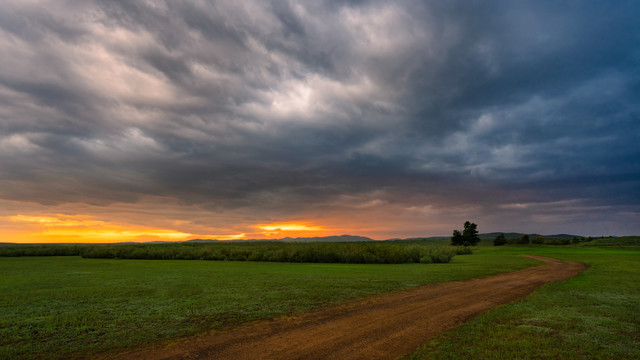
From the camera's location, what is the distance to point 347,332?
790cm

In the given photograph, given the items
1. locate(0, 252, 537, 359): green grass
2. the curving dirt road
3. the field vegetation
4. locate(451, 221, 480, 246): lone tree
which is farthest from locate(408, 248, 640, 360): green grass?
locate(451, 221, 480, 246): lone tree

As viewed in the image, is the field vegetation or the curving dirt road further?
the field vegetation

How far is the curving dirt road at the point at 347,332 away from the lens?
6492mm

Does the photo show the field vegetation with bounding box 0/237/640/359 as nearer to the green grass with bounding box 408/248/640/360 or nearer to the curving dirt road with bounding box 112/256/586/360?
the green grass with bounding box 408/248/640/360

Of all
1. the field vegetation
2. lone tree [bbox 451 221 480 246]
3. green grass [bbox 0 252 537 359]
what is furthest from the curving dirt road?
lone tree [bbox 451 221 480 246]

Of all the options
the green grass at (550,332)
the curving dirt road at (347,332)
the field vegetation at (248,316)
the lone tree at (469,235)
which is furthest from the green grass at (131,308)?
the lone tree at (469,235)

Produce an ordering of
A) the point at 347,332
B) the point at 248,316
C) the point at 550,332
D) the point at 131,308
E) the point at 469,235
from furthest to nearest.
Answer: the point at 469,235, the point at 131,308, the point at 248,316, the point at 347,332, the point at 550,332

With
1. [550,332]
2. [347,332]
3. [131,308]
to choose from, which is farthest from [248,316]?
[550,332]

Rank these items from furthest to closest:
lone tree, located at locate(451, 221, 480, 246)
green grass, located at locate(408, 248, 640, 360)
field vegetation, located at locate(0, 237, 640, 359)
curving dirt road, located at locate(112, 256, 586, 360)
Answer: lone tree, located at locate(451, 221, 480, 246) < field vegetation, located at locate(0, 237, 640, 359) < curving dirt road, located at locate(112, 256, 586, 360) < green grass, located at locate(408, 248, 640, 360)

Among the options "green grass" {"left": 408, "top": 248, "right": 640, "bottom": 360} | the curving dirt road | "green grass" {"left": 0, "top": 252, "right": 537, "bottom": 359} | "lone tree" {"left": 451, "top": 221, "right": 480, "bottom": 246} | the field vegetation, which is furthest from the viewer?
"lone tree" {"left": 451, "top": 221, "right": 480, "bottom": 246}

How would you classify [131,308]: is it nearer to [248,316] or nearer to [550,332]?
[248,316]

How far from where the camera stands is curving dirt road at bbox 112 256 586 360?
6.49 m

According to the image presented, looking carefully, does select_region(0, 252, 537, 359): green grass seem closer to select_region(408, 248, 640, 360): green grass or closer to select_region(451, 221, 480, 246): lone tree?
select_region(408, 248, 640, 360): green grass

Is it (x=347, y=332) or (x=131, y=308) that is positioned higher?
(x=131, y=308)
